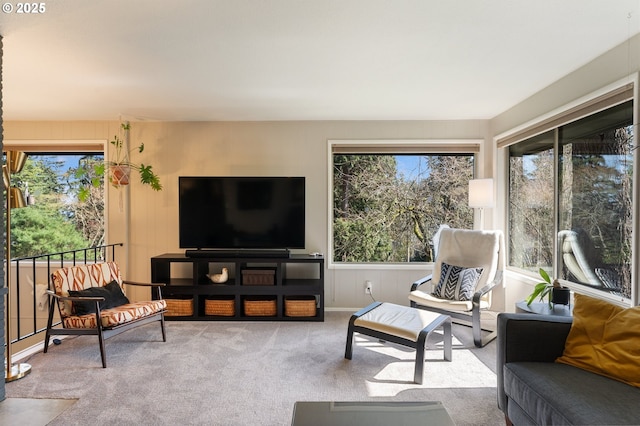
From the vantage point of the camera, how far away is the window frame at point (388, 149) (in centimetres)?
415

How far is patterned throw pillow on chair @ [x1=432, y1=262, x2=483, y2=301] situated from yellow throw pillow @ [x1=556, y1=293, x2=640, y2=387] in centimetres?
146

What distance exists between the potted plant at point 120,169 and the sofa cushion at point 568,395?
3.92 meters

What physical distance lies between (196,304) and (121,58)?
2540 mm

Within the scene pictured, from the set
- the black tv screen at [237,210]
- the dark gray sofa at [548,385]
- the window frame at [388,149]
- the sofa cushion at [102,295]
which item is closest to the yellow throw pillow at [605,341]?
→ the dark gray sofa at [548,385]

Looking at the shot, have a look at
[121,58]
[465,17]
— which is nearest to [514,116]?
[465,17]

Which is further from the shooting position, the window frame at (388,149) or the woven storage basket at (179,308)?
the window frame at (388,149)

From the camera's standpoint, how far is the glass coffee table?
1480mm

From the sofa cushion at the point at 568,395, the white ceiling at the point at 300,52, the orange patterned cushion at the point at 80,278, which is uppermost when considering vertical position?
the white ceiling at the point at 300,52

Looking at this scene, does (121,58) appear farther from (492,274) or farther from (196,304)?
(492,274)

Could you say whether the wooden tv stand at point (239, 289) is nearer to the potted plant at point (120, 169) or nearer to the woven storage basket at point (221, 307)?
the woven storage basket at point (221, 307)

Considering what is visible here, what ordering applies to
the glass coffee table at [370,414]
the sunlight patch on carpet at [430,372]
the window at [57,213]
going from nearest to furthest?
1. the glass coffee table at [370,414]
2. the sunlight patch on carpet at [430,372]
3. the window at [57,213]

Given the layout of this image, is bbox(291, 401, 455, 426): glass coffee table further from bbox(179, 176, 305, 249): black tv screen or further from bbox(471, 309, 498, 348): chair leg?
bbox(179, 176, 305, 249): black tv screen

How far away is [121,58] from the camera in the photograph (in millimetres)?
2521

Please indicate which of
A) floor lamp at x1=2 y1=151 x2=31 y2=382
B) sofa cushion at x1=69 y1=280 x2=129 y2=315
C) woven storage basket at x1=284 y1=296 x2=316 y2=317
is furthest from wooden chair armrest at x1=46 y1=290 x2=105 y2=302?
woven storage basket at x1=284 y1=296 x2=316 y2=317
